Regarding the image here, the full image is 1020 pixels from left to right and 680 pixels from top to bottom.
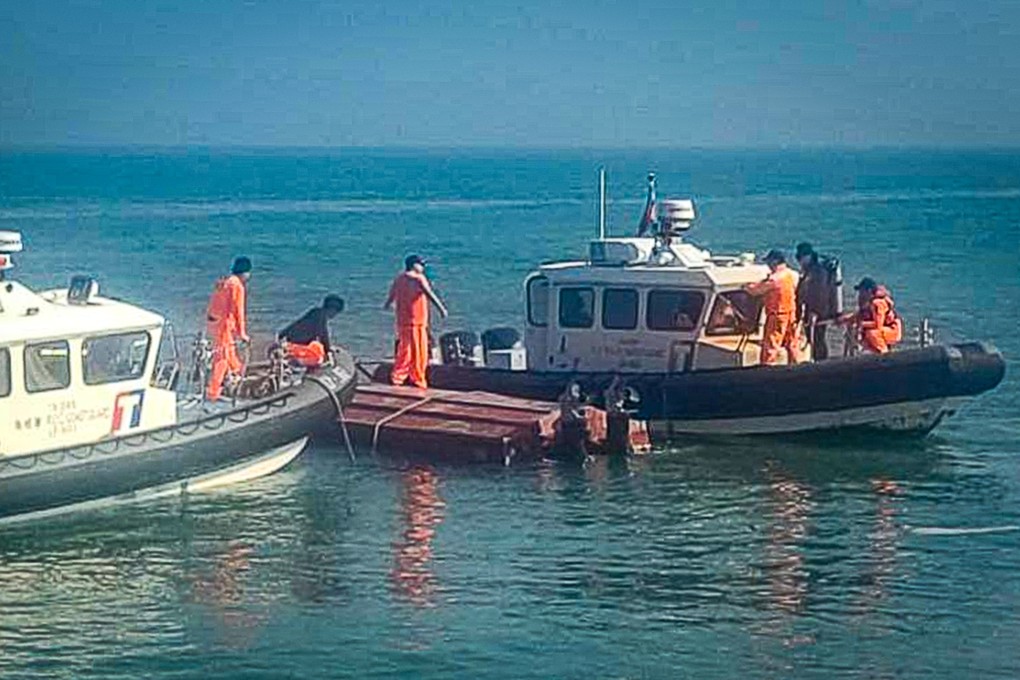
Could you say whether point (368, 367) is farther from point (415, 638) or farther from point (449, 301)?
point (449, 301)

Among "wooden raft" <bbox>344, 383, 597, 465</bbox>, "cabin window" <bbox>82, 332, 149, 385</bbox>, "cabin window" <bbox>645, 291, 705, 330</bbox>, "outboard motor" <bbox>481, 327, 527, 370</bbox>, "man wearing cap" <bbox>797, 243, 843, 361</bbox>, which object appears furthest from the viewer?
"outboard motor" <bbox>481, 327, 527, 370</bbox>

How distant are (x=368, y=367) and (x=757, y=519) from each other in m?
7.38

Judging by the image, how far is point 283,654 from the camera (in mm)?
16797

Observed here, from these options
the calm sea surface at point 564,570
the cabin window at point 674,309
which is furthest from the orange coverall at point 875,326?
the cabin window at point 674,309

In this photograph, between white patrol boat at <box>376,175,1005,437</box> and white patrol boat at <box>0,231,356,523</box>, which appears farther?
white patrol boat at <box>376,175,1005,437</box>

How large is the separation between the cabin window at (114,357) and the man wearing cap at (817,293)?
8408mm

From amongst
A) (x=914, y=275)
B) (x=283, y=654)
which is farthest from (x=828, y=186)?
(x=283, y=654)

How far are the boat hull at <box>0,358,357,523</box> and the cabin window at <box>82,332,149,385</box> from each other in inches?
22.9

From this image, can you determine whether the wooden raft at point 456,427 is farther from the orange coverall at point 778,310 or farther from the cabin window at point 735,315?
the orange coverall at point 778,310

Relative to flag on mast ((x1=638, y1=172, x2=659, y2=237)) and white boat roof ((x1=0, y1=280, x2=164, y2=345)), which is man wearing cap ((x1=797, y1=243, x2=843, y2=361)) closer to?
flag on mast ((x1=638, y1=172, x2=659, y2=237))

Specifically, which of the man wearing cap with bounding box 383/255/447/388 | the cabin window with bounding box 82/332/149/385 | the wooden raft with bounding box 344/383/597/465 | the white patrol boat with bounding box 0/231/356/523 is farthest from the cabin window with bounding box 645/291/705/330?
the cabin window with bounding box 82/332/149/385

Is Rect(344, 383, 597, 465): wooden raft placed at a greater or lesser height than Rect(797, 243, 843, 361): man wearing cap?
lesser

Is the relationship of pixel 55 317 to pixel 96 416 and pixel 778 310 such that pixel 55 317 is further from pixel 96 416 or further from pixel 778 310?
pixel 778 310

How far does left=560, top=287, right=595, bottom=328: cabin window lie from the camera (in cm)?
2666
